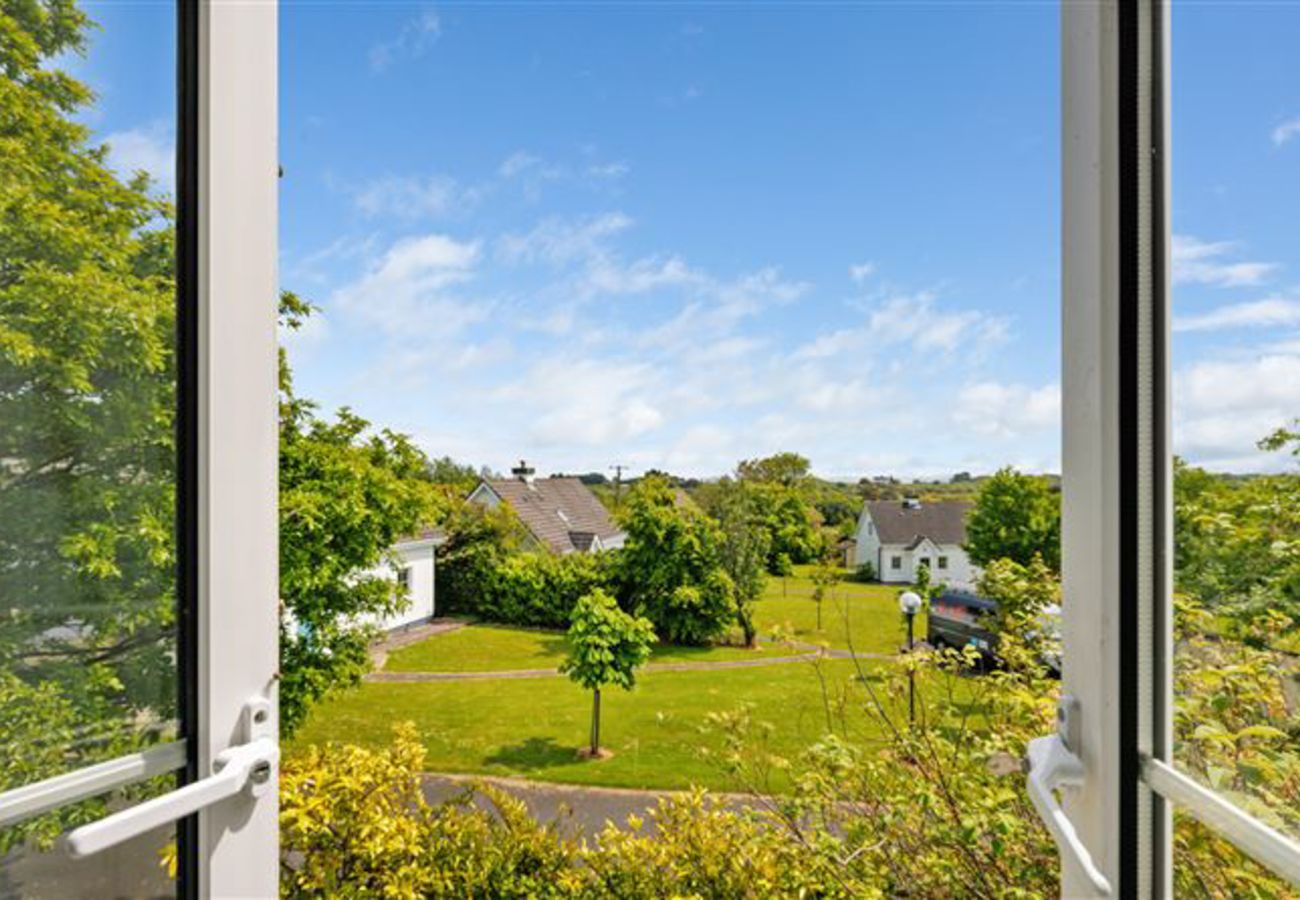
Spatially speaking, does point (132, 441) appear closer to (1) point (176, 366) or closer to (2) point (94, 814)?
(1) point (176, 366)

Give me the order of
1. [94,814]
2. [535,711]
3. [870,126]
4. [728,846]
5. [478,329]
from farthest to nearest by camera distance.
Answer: [535,711] → [478,329] → [870,126] → [728,846] → [94,814]

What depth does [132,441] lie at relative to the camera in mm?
451

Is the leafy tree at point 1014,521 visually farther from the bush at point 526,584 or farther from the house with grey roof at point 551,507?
the house with grey roof at point 551,507

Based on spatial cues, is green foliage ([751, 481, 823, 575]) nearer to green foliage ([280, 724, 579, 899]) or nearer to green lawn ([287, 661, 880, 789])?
green lawn ([287, 661, 880, 789])

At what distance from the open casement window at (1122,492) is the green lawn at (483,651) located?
8.19 feet

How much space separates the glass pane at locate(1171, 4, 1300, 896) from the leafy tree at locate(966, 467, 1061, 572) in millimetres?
880

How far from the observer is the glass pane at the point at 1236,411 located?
41 centimetres

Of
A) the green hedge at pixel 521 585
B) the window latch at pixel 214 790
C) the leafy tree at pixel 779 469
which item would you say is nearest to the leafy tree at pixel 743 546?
the leafy tree at pixel 779 469

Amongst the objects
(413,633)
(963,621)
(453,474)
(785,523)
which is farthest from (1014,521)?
(413,633)

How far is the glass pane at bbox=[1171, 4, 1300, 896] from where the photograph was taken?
1.34 ft

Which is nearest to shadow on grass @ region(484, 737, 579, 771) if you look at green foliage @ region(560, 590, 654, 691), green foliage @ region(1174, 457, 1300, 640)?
green foliage @ region(560, 590, 654, 691)

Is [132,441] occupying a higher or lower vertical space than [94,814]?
higher

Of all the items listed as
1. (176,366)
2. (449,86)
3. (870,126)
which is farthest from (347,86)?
(176,366)

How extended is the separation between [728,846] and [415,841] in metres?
0.69
